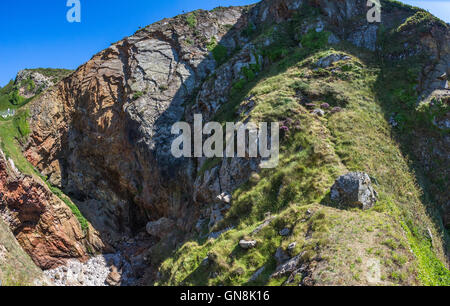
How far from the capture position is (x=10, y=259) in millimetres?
17453

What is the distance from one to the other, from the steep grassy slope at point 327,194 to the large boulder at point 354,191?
0.48 metres

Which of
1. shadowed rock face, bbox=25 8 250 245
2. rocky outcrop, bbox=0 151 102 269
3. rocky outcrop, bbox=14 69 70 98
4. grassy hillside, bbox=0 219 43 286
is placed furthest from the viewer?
rocky outcrop, bbox=14 69 70 98

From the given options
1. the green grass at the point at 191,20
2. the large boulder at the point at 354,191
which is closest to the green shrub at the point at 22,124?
the green grass at the point at 191,20

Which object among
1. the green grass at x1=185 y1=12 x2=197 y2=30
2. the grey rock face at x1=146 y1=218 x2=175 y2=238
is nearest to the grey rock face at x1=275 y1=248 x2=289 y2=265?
the grey rock face at x1=146 y1=218 x2=175 y2=238

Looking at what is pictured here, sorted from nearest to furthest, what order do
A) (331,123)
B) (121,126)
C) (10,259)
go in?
(10,259) → (331,123) → (121,126)

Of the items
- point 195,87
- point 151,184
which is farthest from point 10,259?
point 195,87

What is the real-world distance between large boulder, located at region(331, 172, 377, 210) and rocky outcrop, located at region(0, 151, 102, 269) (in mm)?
25454

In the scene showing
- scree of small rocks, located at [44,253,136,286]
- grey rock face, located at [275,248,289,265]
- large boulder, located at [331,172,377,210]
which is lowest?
scree of small rocks, located at [44,253,136,286]

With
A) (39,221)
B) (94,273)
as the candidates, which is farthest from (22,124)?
(94,273)

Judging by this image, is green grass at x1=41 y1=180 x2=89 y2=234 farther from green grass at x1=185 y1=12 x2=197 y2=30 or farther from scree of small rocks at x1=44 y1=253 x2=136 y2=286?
green grass at x1=185 y1=12 x2=197 y2=30

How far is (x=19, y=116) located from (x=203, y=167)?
80.7ft

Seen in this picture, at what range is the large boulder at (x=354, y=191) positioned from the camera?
12883 mm

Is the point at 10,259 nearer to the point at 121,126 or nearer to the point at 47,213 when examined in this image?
the point at 47,213

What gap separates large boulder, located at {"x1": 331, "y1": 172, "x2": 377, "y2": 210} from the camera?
42.3 ft
